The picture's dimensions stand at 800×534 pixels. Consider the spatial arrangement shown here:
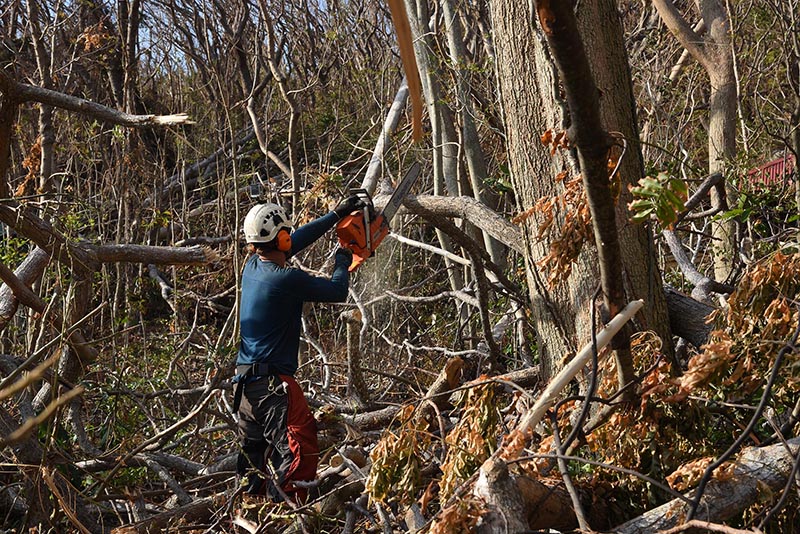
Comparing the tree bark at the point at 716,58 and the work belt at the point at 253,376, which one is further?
the tree bark at the point at 716,58

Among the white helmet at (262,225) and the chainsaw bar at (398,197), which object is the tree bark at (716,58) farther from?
the white helmet at (262,225)

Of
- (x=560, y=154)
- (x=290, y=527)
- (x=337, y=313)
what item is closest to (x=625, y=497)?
(x=560, y=154)

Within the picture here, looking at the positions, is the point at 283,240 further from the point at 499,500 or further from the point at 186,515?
the point at 499,500

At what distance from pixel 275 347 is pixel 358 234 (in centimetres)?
86

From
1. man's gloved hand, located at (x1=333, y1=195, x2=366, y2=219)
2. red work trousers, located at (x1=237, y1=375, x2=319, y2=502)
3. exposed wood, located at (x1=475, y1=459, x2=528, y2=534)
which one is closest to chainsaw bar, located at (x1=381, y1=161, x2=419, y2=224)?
man's gloved hand, located at (x1=333, y1=195, x2=366, y2=219)

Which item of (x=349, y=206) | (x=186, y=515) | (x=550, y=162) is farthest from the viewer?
(x=349, y=206)

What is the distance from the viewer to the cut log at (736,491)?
261 centimetres

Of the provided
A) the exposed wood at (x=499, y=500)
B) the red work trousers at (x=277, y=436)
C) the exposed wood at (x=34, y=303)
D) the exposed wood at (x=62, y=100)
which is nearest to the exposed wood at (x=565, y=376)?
the exposed wood at (x=499, y=500)

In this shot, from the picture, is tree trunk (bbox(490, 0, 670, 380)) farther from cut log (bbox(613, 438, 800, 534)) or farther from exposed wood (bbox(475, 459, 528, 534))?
exposed wood (bbox(475, 459, 528, 534))

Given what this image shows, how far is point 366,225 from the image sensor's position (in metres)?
5.26

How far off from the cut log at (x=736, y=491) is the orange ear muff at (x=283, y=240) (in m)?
3.09

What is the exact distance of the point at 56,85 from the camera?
28.8 ft

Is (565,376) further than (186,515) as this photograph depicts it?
No

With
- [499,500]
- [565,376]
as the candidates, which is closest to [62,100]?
[565,376]
